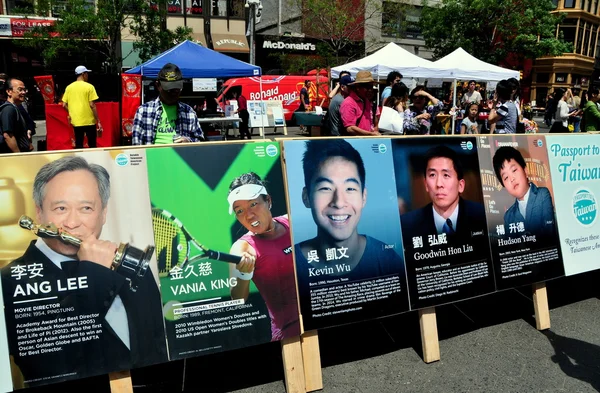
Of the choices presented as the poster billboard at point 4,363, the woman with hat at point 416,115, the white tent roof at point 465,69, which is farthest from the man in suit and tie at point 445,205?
the white tent roof at point 465,69

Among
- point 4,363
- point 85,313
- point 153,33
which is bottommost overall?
point 4,363

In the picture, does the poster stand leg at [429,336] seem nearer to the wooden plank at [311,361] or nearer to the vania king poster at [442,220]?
the vania king poster at [442,220]

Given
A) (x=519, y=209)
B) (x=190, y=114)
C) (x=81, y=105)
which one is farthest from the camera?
(x=81, y=105)

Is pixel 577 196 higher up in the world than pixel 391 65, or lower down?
lower down

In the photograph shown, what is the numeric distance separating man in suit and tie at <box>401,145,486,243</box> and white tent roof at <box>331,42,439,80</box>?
12.0 m

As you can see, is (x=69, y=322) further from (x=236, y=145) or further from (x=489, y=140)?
(x=489, y=140)

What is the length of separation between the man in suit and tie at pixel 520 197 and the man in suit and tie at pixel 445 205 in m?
0.35

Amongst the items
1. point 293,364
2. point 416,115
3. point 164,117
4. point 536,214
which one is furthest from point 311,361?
point 416,115

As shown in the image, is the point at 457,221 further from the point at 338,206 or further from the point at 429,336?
the point at 338,206

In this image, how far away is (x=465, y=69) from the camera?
16062mm

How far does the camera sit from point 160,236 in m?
2.79

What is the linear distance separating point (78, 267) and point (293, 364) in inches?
56.5

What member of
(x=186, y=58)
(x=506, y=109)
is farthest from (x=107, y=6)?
(x=506, y=109)

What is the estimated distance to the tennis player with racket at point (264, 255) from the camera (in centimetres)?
297
